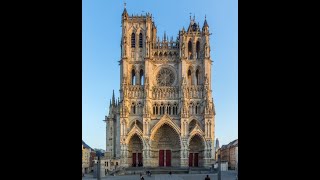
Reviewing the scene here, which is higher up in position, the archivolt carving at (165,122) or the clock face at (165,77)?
the clock face at (165,77)

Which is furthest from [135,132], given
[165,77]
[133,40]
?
[133,40]

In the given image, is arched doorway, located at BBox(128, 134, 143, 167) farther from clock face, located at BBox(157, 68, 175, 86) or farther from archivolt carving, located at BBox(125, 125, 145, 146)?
clock face, located at BBox(157, 68, 175, 86)

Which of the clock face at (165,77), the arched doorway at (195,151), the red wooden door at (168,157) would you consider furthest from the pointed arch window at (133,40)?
the red wooden door at (168,157)

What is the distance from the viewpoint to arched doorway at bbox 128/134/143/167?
163 feet

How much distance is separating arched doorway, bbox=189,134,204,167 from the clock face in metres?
7.51

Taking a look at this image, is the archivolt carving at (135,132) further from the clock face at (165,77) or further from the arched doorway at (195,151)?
the clock face at (165,77)

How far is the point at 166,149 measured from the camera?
50.5 metres

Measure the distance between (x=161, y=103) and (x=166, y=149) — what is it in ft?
18.4

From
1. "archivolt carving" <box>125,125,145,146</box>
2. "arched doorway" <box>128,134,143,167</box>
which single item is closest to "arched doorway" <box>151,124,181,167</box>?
"arched doorway" <box>128,134,143,167</box>

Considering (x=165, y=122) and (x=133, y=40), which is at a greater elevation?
(x=133, y=40)

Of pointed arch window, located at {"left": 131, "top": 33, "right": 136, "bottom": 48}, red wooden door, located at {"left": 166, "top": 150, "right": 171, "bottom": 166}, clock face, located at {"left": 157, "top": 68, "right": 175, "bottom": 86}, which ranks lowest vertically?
red wooden door, located at {"left": 166, "top": 150, "right": 171, "bottom": 166}

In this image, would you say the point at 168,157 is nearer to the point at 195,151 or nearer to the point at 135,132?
the point at 195,151

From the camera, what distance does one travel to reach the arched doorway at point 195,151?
50.3m
